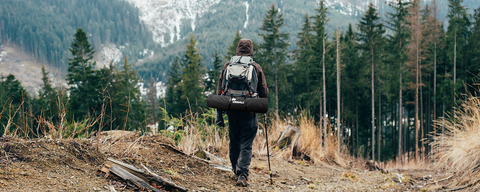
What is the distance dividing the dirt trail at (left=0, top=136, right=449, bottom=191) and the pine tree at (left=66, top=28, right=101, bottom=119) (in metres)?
27.5

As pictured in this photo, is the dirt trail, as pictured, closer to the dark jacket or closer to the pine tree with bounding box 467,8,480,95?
the dark jacket

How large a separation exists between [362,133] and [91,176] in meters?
39.0

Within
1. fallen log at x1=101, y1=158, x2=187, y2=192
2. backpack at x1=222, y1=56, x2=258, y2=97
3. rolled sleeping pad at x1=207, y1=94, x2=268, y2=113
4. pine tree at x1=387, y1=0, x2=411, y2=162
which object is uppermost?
pine tree at x1=387, y1=0, x2=411, y2=162

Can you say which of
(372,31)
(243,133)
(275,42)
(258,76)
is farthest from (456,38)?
(243,133)

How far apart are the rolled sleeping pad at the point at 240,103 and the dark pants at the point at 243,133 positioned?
31cm

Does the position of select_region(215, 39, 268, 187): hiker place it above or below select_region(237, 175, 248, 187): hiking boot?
above

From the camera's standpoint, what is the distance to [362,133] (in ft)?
123

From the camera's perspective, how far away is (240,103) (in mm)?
3396

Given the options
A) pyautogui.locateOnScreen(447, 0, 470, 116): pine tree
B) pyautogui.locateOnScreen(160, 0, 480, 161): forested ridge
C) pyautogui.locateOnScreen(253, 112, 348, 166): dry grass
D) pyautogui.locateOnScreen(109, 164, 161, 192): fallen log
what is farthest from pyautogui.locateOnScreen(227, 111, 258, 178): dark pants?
pyautogui.locateOnScreen(447, 0, 470, 116): pine tree

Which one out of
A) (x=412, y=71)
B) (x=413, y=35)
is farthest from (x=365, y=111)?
(x=413, y=35)

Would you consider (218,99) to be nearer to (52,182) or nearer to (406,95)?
(52,182)

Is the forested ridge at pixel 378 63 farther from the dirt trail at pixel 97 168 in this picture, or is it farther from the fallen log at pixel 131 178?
the fallen log at pixel 131 178

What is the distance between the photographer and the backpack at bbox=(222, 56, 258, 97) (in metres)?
3.58

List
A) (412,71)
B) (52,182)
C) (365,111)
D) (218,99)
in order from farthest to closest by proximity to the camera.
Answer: (365,111), (412,71), (218,99), (52,182)
